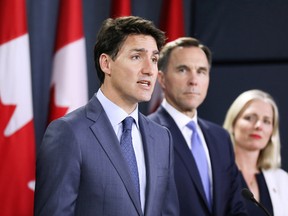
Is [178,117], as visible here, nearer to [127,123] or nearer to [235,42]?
[127,123]

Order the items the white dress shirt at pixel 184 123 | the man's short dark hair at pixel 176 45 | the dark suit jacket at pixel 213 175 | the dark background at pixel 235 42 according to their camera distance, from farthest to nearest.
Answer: the dark background at pixel 235 42, the man's short dark hair at pixel 176 45, the white dress shirt at pixel 184 123, the dark suit jacket at pixel 213 175

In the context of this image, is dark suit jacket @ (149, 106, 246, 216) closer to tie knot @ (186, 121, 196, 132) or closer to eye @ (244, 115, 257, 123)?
tie knot @ (186, 121, 196, 132)

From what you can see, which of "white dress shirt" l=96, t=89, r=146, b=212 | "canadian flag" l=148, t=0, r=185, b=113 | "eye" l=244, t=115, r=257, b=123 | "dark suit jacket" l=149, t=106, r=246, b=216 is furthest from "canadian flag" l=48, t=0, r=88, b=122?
"white dress shirt" l=96, t=89, r=146, b=212

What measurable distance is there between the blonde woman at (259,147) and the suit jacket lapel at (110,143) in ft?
4.62

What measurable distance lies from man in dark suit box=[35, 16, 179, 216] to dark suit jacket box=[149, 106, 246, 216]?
0.40 metres

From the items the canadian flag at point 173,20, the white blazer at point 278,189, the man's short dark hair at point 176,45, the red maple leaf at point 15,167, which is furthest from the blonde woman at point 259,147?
the red maple leaf at point 15,167

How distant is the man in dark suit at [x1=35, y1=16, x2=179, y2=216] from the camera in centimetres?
175

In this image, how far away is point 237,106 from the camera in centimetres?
321

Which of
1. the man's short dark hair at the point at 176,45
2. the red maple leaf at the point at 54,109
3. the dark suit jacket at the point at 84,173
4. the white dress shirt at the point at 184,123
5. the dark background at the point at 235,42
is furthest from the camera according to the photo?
the dark background at the point at 235,42

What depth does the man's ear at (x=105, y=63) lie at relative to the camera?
1.89 m

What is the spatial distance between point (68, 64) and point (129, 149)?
3.65 ft

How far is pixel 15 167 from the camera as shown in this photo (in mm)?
2646

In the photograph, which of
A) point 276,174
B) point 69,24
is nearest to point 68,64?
point 69,24

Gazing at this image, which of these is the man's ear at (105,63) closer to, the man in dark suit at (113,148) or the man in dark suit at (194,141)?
the man in dark suit at (113,148)
